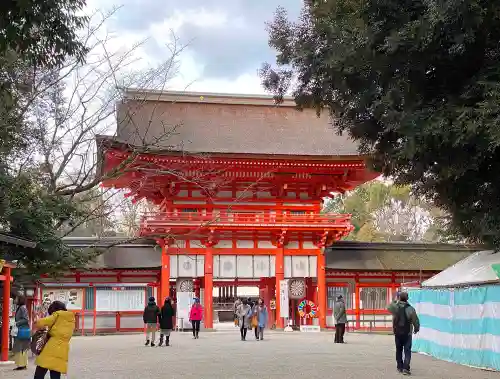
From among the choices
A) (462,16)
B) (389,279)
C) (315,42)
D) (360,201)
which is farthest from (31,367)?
(360,201)

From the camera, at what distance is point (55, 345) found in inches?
320

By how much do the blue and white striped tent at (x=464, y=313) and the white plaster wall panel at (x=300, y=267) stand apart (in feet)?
40.4

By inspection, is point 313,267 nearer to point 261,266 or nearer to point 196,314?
point 261,266

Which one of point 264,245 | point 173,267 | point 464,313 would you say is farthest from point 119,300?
point 464,313

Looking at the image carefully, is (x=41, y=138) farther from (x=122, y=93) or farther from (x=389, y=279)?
(x=389, y=279)

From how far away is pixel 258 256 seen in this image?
28828 mm

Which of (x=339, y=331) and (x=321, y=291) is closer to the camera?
(x=339, y=331)

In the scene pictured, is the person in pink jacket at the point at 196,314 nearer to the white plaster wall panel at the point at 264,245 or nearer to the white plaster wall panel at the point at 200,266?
the white plaster wall panel at the point at 200,266

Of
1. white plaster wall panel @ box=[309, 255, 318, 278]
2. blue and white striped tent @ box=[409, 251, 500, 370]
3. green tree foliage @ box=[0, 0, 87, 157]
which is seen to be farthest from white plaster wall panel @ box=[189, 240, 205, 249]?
green tree foliage @ box=[0, 0, 87, 157]

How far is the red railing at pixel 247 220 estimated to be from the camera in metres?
27.1

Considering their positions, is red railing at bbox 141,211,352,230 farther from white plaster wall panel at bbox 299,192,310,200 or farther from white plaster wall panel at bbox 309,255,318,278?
white plaster wall panel at bbox 309,255,318,278

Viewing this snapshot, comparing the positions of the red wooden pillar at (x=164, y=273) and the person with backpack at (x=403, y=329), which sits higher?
the red wooden pillar at (x=164, y=273)

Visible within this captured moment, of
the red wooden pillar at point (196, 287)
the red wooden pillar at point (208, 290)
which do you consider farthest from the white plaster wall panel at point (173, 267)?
the red wooden pillar at point (196, 287)

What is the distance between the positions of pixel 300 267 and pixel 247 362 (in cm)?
1509
